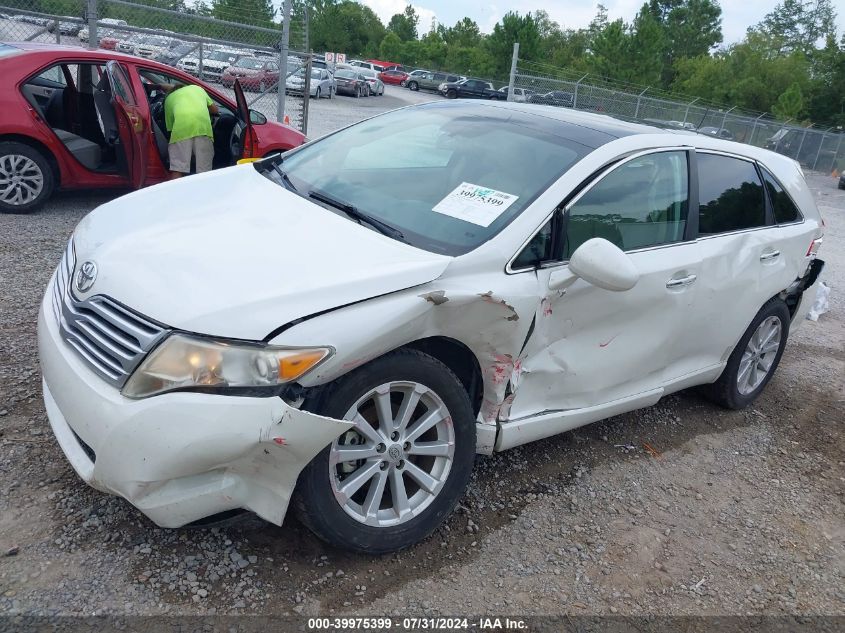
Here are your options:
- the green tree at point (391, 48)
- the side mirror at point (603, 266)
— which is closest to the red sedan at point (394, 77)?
the green tree at point (391, 48)

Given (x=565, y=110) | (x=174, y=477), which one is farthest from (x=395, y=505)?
(x=565, y=110)

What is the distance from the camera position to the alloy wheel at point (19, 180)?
241 inches

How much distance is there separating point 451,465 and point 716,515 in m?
1.50

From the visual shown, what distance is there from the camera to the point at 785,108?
133 ft

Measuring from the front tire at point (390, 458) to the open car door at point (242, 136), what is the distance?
16.7ft

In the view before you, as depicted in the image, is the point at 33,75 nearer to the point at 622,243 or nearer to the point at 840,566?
the point at 622,243

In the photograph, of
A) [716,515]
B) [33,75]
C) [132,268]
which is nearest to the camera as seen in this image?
[132,268]

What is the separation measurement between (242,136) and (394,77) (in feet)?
158

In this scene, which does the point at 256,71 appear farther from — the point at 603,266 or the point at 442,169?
the point at 603,266

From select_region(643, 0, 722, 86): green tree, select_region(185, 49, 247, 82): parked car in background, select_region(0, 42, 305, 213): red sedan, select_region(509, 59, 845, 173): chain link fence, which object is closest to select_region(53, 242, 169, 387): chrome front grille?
select_region(509, 59, 845, 173): chain link fence

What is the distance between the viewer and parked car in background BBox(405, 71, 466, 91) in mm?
48656

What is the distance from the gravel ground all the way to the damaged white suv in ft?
0.82

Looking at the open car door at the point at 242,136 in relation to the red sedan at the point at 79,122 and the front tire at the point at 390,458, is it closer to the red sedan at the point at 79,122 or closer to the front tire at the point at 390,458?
the red sedan at the point at 79,122

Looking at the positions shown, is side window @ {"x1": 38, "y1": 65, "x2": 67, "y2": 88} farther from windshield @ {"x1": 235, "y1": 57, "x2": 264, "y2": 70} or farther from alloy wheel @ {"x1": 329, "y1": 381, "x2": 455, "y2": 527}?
alloy wheel @ {"x1": 329, "y1": 381, "x2": 455, "y2": 527}
